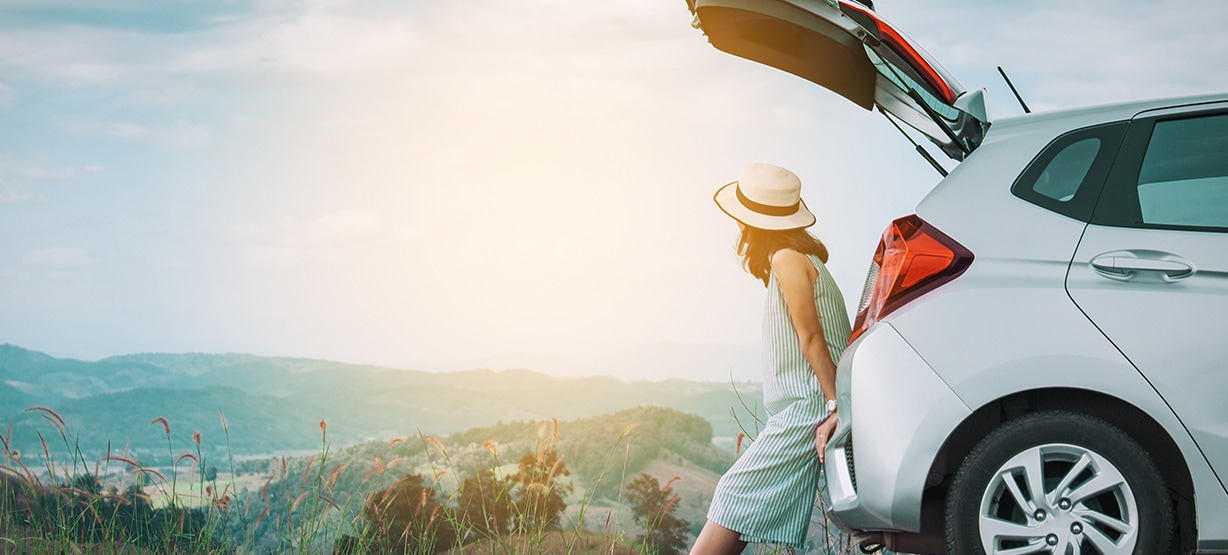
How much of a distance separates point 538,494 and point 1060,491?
237 centimetres

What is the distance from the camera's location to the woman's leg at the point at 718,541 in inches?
150

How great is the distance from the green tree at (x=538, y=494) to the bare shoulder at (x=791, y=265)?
1.48 m

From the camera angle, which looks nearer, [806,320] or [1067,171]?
[1067,171]

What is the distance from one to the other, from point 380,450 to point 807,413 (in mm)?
1966

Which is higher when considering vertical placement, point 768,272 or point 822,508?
point 768,272

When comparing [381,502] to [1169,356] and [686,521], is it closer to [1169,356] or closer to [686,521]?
[686,521]

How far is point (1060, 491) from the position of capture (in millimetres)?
3117

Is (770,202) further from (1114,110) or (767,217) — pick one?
(1114,110)

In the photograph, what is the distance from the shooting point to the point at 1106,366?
308cm

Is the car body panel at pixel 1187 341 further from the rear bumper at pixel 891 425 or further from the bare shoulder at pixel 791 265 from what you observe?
the bare shoulder at pixel 791 265

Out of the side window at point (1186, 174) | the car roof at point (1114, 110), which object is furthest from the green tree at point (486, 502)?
the side window at point (1186, 174)

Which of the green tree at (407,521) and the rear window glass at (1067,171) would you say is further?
the green tree at (407,521)

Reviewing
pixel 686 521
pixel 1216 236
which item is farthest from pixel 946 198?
pixel 686 521

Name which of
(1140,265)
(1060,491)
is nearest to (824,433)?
(1060,491)
